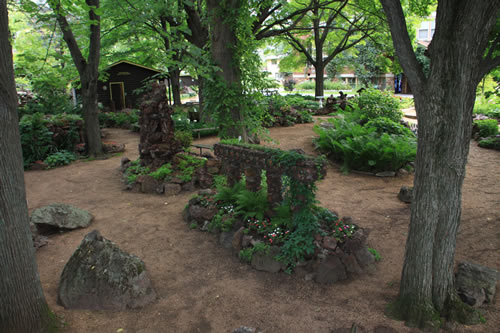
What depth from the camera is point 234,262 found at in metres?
5.64

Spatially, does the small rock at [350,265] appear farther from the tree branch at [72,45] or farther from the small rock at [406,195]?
the tree branch at [72,45]

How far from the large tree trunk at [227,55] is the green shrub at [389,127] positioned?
16.7ft

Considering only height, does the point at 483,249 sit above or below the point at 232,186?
below

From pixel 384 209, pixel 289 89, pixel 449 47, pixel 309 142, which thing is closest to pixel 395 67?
pixel 309 142

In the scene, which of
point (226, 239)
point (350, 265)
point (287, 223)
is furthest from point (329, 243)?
point (226, 239)

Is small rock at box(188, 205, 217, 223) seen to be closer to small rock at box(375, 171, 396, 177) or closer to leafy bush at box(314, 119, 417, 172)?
leafy bush at box(314, 119, 417, 172)

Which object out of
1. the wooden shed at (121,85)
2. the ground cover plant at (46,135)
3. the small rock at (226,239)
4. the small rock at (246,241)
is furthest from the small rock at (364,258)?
the wooden shed at (121,85)

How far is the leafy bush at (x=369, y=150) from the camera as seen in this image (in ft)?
30.6

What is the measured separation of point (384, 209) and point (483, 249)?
206 cm

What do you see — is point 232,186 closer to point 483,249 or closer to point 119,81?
point 483,249

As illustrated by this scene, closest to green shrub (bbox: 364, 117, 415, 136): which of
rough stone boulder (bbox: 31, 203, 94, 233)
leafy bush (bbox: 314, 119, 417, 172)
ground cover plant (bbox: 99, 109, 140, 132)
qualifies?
leafy bush (bbox: 314, 119, 417, 172)

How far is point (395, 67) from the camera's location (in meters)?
12.3

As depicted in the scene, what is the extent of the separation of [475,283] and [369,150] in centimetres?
549

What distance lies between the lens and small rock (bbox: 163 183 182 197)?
347 inches
